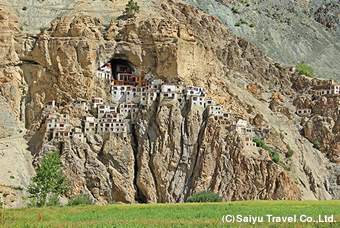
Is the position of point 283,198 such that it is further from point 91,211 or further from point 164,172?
point 91,211

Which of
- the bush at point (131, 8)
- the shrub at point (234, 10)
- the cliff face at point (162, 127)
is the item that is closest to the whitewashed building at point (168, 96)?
the cliff face at point (162, 127)

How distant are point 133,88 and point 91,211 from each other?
4211cm

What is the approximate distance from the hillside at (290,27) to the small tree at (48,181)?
78839 millimetres

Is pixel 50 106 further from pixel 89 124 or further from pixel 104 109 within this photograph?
pixel 104 109

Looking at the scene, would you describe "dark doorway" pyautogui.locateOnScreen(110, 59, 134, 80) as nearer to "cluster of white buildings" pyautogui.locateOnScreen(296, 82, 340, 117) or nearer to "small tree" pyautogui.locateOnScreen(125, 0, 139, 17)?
"small tree" pyautogui.locateOnScreen(125, 0, 139, 17)

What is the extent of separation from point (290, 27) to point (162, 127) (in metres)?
81.3

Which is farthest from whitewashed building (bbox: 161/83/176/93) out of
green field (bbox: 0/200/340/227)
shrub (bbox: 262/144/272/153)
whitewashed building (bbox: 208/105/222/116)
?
green field (bbox: 0/200/340/227)

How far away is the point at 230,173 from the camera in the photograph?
8719cm

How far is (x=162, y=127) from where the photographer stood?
302 feet

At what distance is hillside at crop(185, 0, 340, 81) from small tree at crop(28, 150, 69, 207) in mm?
78839

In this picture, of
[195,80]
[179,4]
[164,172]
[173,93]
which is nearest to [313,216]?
A: [164,172]

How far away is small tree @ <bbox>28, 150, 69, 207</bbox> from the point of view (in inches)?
3051

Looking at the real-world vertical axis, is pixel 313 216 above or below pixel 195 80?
below

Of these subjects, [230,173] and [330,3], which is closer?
[230,173]
